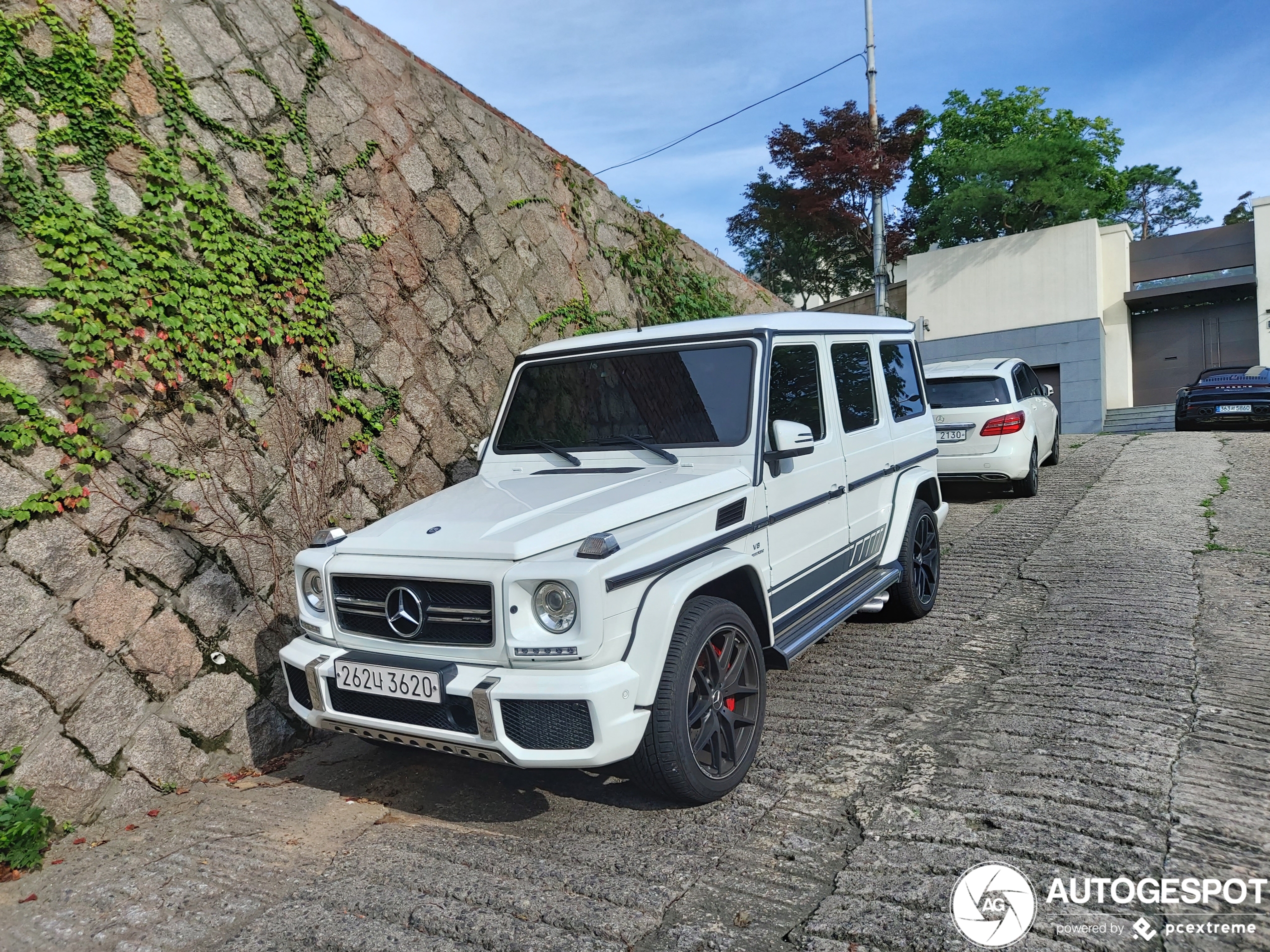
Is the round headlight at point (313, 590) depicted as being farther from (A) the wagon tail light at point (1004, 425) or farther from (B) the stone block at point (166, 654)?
(A) the wagon tail light at point (1004, 425)

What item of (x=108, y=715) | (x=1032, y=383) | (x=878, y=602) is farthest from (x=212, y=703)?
(x=1032, y=383)

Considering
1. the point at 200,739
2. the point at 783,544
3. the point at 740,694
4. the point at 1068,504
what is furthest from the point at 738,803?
the point at 1068,504

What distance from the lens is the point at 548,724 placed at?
3.03 meters

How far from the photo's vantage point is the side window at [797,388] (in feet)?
14.1

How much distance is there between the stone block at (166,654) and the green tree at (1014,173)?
2961 cm

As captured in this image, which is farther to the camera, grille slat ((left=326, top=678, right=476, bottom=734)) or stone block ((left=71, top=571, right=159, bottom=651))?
stone block ((left=71, top=571, right=159, bottom=651))

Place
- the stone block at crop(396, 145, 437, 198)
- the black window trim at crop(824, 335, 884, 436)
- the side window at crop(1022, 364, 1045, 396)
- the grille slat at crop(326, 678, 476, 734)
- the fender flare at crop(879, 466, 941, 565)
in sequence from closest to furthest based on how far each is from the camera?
the grille slat at crop(326, 678, 476, 734), the black window trim at crop(824, 335, 884, 436), the fender flare at crop(879, 466, 941, 565), the stone block at crop(396, 145, 437, 198), the side window at crop(1022, 364, 1045, 396)

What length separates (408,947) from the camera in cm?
276

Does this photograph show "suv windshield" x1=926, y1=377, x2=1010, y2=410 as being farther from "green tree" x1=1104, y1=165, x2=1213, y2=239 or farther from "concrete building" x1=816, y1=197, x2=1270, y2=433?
"green tree" x1=1104, y1=165, x2=1213, y2=239

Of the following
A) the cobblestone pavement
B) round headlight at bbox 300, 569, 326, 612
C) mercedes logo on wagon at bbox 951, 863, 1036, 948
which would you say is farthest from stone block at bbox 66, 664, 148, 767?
mercedes logo on wagon at bbox 951, 863, 1036, 948

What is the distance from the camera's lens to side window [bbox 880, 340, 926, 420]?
5793 mm

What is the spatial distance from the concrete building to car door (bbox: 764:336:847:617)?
24.2 meters

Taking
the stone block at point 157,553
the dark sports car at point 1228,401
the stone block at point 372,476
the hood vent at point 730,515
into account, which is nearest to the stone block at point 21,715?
the stone block at point 157,553

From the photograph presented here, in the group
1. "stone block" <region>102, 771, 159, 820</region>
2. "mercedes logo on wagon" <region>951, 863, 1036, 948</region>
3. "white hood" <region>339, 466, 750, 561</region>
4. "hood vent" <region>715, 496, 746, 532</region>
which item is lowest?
"stone block" <region>102, 771, 159, 820</region>
